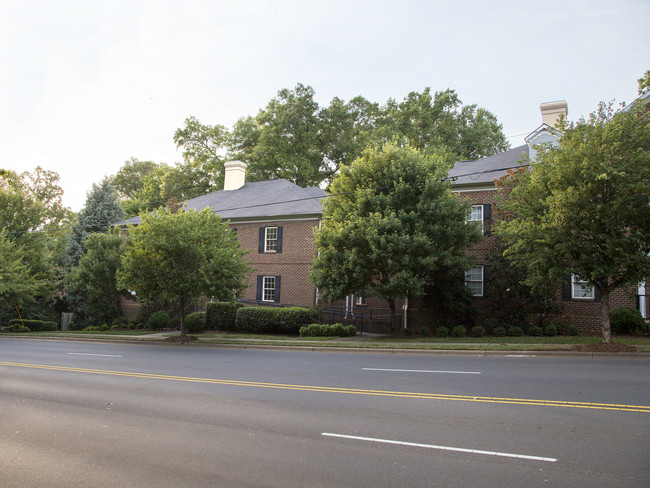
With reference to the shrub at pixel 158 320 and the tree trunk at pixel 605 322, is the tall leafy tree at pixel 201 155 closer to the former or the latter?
the shrub at pixel 158 320

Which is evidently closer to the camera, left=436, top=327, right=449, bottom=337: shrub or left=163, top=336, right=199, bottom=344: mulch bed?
left=436, top=327, right=449, bottom=337: shrub

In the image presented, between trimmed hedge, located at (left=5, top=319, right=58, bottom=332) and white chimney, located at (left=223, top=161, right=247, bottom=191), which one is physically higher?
white chimney, located at (left=223, top=161, right=247, bottom=191)

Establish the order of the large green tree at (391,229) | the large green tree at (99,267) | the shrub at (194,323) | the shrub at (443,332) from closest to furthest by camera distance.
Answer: the large green tree at (391,229) < the shrub at (443,332) < the shrub at (194,323) < the large green tree at (99,267)

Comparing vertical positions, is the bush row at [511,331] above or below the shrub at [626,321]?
below

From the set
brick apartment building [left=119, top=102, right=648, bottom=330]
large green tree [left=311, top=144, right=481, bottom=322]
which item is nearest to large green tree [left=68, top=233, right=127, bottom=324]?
brick apartment building [left=119, top=102, right=648, bottom=330]

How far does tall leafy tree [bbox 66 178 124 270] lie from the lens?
3906 cm

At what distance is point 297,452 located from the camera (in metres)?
5.62

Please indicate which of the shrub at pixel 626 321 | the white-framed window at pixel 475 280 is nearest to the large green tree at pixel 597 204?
the shrub at pixel 626 321

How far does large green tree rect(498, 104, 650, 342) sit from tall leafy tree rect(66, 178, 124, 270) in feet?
110

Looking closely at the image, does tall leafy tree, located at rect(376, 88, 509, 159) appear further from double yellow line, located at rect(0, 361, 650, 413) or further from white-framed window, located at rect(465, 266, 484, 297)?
double yellow line, located at rect(0, 361, 650, 413)

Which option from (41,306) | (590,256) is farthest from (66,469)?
(41,306)

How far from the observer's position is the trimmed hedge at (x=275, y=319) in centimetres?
2398

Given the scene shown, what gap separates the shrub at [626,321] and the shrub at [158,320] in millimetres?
22772

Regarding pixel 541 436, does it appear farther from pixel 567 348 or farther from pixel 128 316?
pixel 128 316
